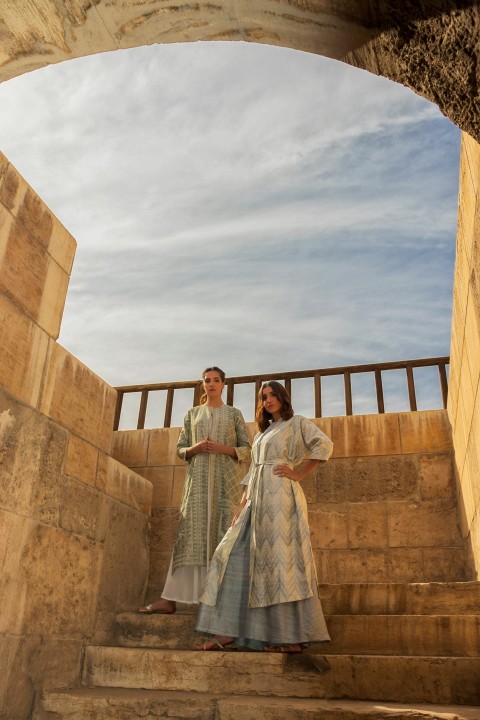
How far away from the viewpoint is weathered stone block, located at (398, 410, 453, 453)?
4.86m

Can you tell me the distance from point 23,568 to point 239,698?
3.83ft

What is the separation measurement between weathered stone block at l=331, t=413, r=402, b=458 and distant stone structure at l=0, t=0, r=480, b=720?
3cm

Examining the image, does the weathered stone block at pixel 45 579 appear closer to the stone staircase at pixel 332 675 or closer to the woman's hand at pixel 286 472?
the stone staircase at pixel 332 675

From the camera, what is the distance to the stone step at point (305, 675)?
→ 259 centimetres

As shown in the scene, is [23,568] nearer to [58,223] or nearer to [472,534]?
[58,223]

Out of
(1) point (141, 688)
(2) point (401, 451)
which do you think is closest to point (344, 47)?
(1) point (141, 688)

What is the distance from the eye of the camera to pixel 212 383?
4.20 m

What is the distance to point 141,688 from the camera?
9.69 feet

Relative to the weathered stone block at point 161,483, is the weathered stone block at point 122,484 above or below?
below

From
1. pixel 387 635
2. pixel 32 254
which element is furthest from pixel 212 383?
pixel 387 635

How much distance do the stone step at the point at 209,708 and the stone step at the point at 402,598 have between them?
2.95 feet

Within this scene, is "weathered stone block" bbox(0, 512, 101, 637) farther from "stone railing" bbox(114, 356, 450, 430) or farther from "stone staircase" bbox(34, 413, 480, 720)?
"stone railing" bbox(114, 356, 450, 430)

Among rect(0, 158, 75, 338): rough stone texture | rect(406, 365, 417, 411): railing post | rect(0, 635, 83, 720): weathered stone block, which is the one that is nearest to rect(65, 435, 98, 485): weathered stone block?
rect(0, 158, 75, 338): rough stone texture

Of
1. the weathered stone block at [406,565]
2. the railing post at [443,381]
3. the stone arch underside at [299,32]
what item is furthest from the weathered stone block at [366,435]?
the stone arch underside at [299,32]
